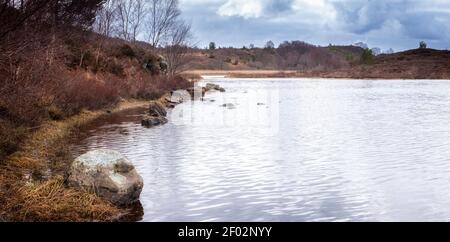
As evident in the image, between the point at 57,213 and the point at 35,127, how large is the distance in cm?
919

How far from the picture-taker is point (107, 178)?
11742mm

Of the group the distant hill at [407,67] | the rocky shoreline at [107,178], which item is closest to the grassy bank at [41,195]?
the rocky shoreline at [107,178]

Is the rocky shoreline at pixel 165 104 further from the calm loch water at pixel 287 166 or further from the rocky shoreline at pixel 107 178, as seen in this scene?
the rocky shoreline at pixel 107 178

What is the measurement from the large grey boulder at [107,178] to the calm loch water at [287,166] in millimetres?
553

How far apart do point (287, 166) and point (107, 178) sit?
6.31 metres

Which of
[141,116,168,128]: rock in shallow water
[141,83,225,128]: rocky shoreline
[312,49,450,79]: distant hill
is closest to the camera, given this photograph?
[141,116,168,128]: rock in shallow water

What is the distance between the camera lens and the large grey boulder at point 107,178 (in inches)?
458

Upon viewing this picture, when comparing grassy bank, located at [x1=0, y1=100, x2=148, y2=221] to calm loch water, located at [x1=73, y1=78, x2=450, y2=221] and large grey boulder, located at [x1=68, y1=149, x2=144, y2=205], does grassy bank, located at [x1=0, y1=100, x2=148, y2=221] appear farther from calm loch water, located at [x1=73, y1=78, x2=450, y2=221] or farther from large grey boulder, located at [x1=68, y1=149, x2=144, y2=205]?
calm loch water, located at [x1=73, y1=78, x2=450, y2=221]

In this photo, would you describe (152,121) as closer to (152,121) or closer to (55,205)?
(152,121)

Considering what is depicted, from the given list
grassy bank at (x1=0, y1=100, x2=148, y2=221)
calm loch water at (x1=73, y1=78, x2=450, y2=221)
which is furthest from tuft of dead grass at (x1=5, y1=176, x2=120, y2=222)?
calm loch water at (x1=73, y1=78, x2=450, y2=221)

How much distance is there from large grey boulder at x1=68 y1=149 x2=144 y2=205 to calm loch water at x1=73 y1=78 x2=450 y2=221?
553mm

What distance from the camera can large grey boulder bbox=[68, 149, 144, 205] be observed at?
1164 centimetres

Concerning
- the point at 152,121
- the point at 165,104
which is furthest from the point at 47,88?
the point at 165,104
